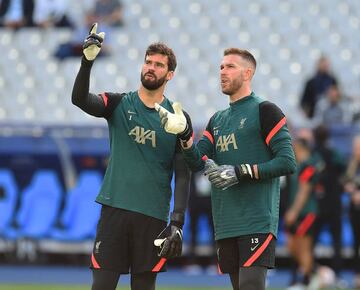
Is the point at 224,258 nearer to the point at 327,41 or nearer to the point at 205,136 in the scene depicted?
the point at 205,136

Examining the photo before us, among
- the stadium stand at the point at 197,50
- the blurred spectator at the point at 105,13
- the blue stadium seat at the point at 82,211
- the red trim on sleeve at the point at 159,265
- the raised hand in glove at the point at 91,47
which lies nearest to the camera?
the raised hand in glove at the point at 91,47

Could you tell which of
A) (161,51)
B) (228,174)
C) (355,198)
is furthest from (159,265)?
(355,198)

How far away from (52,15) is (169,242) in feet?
44.0

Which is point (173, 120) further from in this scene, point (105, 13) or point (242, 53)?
point (105, 13)

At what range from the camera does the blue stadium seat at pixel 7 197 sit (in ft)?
52.4

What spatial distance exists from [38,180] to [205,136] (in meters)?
8.73

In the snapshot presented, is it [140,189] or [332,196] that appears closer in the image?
[140,189]

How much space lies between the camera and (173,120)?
6.85 m

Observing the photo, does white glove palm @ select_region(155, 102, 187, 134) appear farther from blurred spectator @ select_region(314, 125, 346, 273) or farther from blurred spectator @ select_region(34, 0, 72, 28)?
blurred spectator @ select_region(34, 0, 72, 28)

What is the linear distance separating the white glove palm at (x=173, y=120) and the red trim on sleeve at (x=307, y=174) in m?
5.60

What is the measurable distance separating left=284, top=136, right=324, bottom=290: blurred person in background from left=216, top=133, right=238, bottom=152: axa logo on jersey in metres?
5.05

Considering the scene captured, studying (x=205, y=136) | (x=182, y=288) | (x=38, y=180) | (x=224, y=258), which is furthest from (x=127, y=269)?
(x=38, y=180)

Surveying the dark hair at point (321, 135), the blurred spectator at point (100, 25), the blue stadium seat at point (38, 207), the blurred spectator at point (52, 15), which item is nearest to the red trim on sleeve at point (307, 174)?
the dark hair at point (321, 135)

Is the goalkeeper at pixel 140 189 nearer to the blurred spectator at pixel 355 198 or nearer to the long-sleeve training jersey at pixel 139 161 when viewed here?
the long-sleeve training jersey at pixel 139 161
